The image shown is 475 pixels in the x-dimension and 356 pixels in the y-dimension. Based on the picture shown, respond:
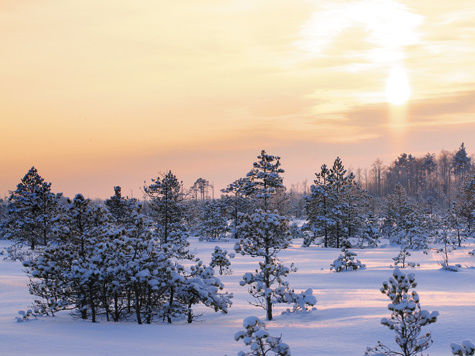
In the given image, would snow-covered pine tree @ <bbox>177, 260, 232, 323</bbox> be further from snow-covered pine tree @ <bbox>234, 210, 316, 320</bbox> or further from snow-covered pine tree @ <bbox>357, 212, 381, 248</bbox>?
snow-covered pine tree @ <bbox>357, 212, 381, 248</bbox>

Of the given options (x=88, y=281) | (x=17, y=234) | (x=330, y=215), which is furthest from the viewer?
(x=330, y=215)

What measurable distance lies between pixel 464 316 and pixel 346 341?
13.2ft

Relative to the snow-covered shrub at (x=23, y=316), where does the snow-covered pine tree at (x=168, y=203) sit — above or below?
above

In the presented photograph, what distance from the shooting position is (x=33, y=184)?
135 feet

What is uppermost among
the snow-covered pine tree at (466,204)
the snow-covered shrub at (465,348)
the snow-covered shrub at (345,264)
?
the snow-covered pine tree at (466,204)

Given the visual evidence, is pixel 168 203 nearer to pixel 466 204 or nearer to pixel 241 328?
pixel 241 328

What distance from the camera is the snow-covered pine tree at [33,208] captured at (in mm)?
38531

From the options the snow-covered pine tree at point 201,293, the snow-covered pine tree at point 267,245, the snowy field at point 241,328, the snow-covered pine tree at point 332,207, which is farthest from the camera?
the snow-covered pine tree at point 332,207

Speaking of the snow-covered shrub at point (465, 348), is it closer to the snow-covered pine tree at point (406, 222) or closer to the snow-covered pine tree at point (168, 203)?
the snow-covered pine tree at point (168, 203)

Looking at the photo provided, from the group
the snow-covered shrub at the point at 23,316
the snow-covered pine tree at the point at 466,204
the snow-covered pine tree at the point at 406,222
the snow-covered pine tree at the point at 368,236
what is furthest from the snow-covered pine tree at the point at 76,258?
the snow-covered pine tree at the point at 368,236

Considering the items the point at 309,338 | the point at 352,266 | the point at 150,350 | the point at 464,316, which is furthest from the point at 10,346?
the point at 352,266

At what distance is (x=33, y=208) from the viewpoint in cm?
3903

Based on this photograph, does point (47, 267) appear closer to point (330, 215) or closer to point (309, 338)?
point (309, 338)

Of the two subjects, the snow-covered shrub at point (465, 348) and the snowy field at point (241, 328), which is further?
the snowy field at point (241, 328)
